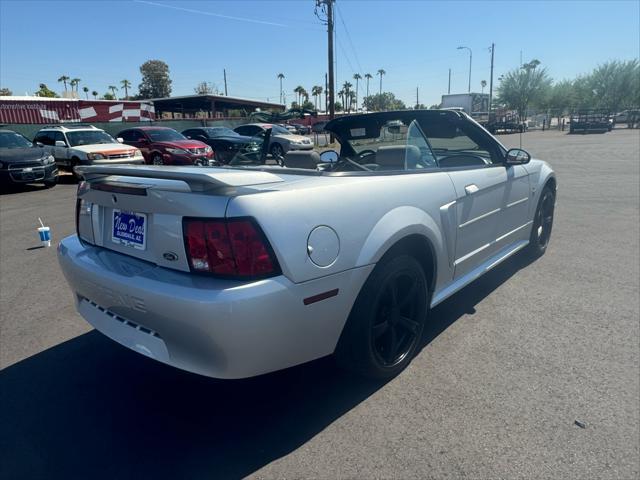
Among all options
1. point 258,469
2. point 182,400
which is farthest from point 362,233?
point 182,400

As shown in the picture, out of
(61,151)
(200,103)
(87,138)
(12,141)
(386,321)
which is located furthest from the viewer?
(200,103)

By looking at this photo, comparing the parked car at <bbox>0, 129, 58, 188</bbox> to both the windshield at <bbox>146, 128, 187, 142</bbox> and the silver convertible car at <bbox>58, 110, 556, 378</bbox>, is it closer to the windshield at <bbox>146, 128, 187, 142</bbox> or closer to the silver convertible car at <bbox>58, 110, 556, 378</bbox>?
the windshield at <bbox>146, 128, 187, 142</bbox>

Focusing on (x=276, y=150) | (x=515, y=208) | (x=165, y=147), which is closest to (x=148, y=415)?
(x=515, y=208)

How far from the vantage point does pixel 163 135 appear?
15609 millimetres

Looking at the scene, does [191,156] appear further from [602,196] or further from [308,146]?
[602,196]

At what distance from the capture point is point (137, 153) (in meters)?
13.6

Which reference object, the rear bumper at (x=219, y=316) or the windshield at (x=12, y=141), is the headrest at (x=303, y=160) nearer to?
the rear bumper at (x=219, y=316)

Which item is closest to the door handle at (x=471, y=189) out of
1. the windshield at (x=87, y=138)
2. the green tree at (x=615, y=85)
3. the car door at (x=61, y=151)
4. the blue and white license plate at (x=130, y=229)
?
the blue and white license plate at (x=130, y=229)

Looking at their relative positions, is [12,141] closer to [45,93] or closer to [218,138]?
[218,138]

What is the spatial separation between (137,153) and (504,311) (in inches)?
498

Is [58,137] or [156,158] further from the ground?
[58,137]

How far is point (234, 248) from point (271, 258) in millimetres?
172

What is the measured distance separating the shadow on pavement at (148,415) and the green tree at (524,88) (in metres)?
62.2

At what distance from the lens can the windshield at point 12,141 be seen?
12.7 m
